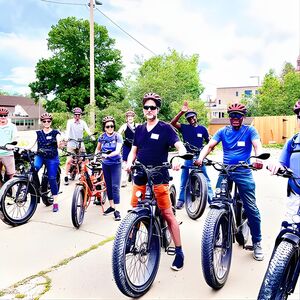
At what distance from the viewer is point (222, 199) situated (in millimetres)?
3047

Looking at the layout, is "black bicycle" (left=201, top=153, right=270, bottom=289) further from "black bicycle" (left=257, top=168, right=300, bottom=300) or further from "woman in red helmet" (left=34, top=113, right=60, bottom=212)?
"woman in red helmet" (left=34, top=113, right=60, bottom=212)

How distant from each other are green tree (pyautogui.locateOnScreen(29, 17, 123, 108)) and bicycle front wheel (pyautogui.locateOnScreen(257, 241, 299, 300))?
24.6m

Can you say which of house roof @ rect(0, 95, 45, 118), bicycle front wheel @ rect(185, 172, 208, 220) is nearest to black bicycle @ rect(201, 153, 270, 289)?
bicycle front wheel @ rect(185, 172, 208, 220)

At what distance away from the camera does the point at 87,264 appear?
11.2 ft

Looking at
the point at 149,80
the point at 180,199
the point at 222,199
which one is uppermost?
the point at 149,80

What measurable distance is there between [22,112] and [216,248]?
191 ft

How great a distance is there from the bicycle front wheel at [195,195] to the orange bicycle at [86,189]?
139cm

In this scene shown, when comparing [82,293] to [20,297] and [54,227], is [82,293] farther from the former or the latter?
[54,227]

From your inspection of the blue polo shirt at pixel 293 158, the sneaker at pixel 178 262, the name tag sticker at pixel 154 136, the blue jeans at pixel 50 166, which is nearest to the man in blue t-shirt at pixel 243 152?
the name tag sticker at pixel 154 136

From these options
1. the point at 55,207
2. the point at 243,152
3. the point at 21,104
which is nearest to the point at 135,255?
the point at 243,152

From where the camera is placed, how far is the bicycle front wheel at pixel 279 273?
208cm

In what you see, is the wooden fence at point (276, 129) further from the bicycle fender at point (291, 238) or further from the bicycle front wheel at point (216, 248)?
the bicycle fender at point (291, 238)

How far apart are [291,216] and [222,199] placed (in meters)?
0.72

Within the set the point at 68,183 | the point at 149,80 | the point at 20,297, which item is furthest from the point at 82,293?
the point at 149,80
